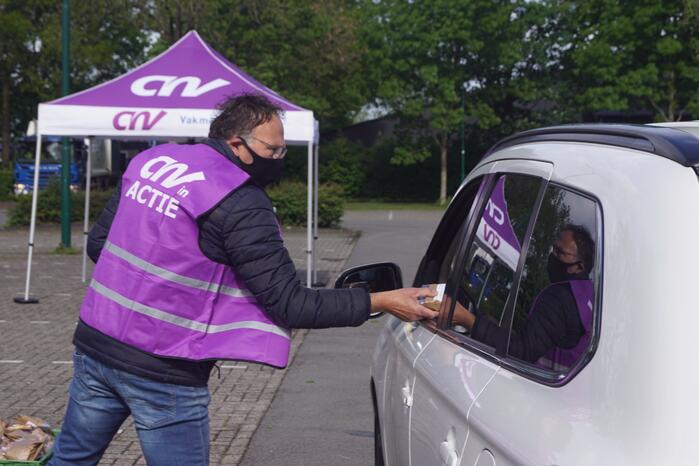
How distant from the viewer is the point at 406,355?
12.2 ft

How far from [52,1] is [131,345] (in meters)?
43.4

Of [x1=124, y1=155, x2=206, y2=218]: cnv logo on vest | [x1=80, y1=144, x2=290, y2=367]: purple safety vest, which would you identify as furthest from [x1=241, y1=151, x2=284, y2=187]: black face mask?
[x1=124, y1=155, x2=206, y2=218]: cnv logo on vest

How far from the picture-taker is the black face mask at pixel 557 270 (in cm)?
249

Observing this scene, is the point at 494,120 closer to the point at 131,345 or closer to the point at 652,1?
the point at 652,1

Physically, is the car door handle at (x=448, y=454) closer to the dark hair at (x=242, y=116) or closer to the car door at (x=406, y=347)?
the car door at (x=406, y=347)

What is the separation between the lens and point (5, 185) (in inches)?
1737

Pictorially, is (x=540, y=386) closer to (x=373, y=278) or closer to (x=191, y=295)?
(x=191, y=295)

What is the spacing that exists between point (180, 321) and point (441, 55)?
43225 mm

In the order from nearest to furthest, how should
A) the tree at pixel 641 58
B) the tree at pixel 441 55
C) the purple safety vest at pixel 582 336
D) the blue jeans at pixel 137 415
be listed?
the purple safety vest at pixel 582 336
the blue jeans at pixel 137 415
the tree at pixel 641 58
the tree at pixel 441 55

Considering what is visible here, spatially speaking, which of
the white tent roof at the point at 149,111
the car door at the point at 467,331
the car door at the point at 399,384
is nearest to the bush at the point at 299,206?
the white tent roof at the point at 149,111

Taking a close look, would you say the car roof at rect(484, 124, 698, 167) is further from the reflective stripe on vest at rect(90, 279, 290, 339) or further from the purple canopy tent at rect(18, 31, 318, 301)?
the purple canopy tent at rect(18, 31, 318, 301)

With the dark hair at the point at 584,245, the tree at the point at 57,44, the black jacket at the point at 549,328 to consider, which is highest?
the tree at the point at 57,44

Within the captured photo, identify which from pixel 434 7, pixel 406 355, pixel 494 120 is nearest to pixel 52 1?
pixel 434 7

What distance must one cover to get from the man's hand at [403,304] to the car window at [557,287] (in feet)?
2.22
